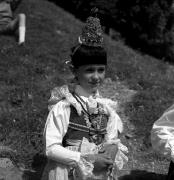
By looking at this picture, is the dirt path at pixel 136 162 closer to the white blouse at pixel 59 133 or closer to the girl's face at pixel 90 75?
the white blouse at pixel 59 133

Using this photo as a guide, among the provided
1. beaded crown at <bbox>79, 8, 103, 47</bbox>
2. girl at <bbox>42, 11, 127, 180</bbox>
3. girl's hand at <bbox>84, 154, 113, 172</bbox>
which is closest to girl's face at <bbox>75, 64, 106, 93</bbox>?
girl at <bbox>42, 11, 127, 180</bbox>

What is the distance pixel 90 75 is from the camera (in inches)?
139

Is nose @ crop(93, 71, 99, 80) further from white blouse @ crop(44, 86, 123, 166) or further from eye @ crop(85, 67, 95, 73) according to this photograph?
white blouse @ crop(44, 86, 123, 166)

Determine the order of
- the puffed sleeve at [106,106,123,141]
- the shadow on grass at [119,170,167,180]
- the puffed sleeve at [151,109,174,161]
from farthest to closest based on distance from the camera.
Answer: the shadow on grass at [119,170,167,180] < the puffed sleeve at [151,109,174,161] < the puffed sleeve at [106,106,123,141]

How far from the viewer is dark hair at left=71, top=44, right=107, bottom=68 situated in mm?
3485

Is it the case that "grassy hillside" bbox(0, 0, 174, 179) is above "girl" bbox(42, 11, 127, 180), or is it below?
below

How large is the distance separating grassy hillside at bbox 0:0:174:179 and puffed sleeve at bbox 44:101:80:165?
4.46 feet

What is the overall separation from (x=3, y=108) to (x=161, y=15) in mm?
6077

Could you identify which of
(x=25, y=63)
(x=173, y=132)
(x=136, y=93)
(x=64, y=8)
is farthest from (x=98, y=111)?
(x=64, y=8)

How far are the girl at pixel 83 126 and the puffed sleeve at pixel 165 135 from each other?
1.54 ft

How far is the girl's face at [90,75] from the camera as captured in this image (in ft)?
11.5

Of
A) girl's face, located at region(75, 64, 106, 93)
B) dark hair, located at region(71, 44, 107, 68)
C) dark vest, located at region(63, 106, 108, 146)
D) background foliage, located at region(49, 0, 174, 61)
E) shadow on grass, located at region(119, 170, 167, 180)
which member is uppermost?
dark hair, located at region(71, 44, 107, 68)

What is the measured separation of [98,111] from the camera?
367 cm

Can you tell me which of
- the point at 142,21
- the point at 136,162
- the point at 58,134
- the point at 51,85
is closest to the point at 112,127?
the point at 58,134
